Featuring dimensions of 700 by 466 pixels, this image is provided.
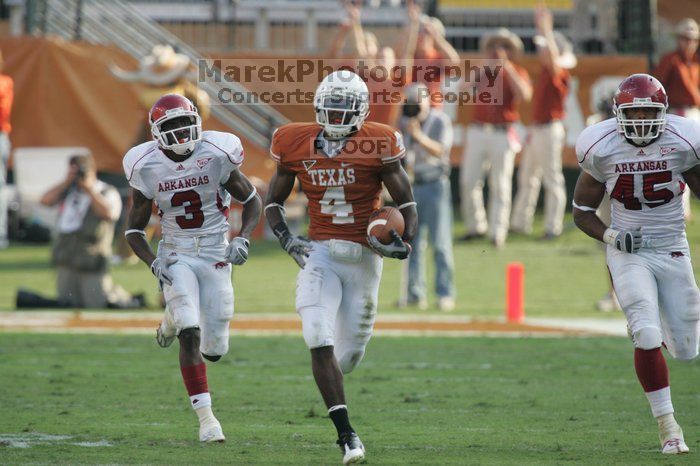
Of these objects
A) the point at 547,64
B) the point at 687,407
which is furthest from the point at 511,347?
the point at 547,64

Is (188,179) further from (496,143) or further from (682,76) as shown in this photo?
(682,76)

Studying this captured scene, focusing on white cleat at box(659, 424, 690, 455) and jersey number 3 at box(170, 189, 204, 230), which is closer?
white cleat at box(659, 424, 690, 455)

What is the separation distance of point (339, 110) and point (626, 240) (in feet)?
4.88

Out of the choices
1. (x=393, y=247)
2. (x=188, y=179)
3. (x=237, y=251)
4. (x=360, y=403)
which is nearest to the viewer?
(x=393, y=247)

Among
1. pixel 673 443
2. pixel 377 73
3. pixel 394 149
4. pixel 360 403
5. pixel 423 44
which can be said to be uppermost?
pixel 423 44

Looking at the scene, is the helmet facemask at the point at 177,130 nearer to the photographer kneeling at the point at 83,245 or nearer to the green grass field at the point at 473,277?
the photographer kneeling at the point at 83,245

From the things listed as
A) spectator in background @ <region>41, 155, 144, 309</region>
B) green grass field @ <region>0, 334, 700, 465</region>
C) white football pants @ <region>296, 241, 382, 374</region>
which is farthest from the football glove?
spectator in background @ <region>41, 155, 144, 309</region>

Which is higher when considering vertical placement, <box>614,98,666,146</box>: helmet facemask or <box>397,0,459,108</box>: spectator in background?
<box>397,0,459,108</box>: spectator in background

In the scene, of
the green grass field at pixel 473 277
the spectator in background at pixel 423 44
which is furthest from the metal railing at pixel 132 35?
A: the spectator in background at pixel 423 44

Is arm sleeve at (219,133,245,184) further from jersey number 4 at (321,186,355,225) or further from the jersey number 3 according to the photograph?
jersey number 4 at (321,186,355,225)

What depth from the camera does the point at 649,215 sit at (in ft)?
21.4

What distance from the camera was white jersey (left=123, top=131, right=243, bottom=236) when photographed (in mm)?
6805

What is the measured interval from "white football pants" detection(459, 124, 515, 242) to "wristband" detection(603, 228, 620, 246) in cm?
800

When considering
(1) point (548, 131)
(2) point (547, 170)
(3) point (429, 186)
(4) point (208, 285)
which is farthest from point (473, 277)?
(4) point (208, 285)
